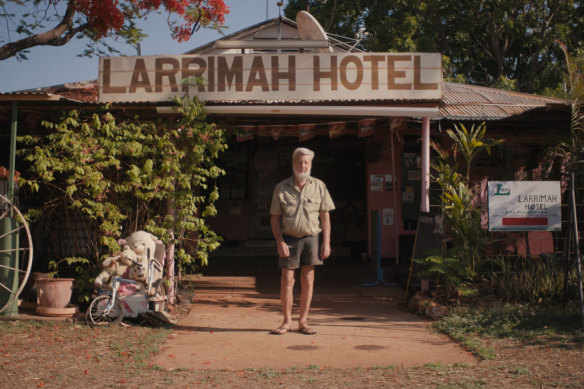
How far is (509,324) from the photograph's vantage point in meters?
6.18

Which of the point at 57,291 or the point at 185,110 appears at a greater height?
the point at 185,110

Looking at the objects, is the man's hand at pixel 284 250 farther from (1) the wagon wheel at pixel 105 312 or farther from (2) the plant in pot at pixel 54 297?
(2) the plant in pot at pixel 54 297

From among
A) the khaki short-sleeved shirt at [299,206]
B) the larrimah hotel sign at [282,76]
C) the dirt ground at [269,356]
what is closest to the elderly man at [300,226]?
the khaki short-sleeved shirt at [299,206]

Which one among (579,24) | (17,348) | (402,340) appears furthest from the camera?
(579,24)

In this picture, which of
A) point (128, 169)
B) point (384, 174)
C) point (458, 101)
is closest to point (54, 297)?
point (128, 169)

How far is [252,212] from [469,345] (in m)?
8.18

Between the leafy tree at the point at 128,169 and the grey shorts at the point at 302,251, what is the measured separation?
1.55 m

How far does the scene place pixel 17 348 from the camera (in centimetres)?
545

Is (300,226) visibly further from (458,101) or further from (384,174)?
(458,101)

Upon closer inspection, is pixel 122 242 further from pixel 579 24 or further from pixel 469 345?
pixel 579 24

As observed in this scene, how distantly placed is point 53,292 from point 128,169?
1784 mm

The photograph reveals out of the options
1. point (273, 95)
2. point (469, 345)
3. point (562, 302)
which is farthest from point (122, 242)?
point (562, 302)

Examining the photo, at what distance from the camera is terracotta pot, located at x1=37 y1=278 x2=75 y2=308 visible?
6.80m

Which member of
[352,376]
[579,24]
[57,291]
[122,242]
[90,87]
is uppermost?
[579,24]
